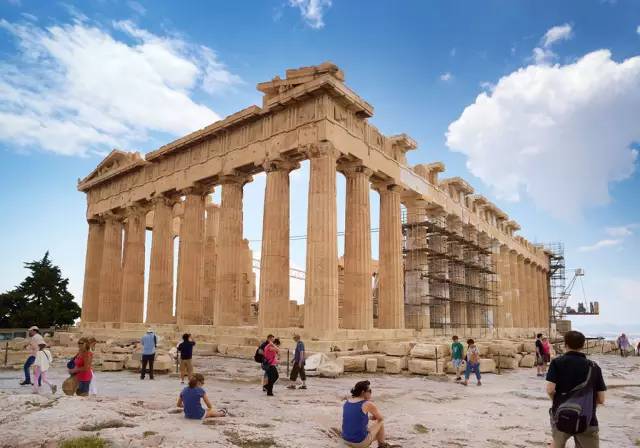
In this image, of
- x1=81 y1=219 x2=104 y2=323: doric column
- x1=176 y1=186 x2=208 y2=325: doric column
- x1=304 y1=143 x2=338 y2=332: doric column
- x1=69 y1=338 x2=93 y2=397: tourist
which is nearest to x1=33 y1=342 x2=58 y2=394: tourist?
x1=69 y1=338 x2=93 y2=397: tourist

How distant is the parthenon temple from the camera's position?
70.7 feet

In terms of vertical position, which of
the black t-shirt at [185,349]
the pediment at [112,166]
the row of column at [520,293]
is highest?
the pediment at [112,166]

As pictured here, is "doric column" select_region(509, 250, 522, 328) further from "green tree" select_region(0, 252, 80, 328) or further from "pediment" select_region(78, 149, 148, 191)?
"green tree" select_region(0, 252, 80, 328)

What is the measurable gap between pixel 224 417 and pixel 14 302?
4152cm

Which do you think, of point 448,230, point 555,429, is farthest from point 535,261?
point 555,429

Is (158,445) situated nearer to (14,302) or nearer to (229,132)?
(229,132)

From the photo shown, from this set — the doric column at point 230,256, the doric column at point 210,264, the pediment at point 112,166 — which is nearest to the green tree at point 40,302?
the pediment at point 112,166

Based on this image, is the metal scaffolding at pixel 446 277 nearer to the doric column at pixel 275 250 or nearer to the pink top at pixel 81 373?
the doric column at pixel 275 250

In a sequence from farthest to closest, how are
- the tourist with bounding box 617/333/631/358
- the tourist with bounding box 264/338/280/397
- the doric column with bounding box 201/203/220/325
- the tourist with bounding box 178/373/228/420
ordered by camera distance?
1. the tourist with bounding box 617/333/631/358
2. the doric column with bounding box 201/203/220/325
3. the tourist with bounding box 264/338/280/397
4. the tourist with bounding box 178/373/228/420

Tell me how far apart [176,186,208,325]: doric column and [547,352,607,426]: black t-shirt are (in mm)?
23862

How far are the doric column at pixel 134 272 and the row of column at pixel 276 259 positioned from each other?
6 centimetres

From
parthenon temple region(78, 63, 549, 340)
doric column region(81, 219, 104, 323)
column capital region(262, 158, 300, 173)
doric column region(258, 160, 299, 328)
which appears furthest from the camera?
doric column region(81, 219, 104, 323)

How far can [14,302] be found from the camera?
4247 cm

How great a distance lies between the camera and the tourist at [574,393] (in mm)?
5047
